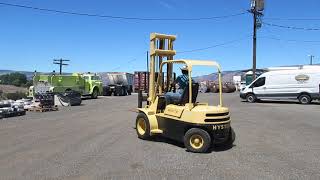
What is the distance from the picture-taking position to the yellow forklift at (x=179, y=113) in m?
10.4

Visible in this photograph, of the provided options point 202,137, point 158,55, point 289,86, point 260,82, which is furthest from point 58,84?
point 202,137

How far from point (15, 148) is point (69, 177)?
354 centimetres

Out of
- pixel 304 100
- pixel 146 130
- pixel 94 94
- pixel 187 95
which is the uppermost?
pixel 187 95

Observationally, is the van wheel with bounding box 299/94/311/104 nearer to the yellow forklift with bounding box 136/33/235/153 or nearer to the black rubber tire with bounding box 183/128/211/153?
the yellow forklift with bounding box 136/33/235/153

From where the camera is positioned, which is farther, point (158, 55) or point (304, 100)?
point (304, 100)

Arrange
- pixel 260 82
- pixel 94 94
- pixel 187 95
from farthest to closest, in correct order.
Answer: pixel 94 94
pixel 260 82
pixel 187 95

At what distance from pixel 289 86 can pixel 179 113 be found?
2073 cm

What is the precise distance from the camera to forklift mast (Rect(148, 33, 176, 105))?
41.8 ft

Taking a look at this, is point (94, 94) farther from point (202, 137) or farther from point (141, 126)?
point (202, 137)

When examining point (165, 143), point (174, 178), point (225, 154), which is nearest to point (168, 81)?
point (165, 143)

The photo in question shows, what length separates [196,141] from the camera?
10.5 metres

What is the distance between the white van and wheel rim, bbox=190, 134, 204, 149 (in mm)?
20505

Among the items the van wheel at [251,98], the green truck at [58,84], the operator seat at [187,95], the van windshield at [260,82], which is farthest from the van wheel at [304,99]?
the operator seat at [187,95]

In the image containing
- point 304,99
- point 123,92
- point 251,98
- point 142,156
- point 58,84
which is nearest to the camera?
point 142,156
